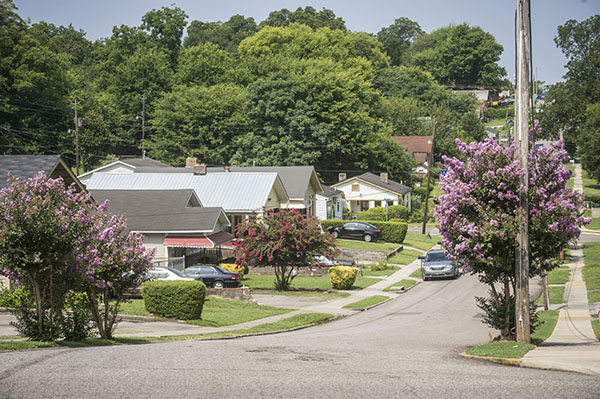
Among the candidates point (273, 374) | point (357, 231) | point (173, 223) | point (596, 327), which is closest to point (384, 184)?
point (357, 231)

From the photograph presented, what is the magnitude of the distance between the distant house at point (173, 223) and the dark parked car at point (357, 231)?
49.9 feet

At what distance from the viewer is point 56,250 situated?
1585 cm

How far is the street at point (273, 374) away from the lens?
10375 mm

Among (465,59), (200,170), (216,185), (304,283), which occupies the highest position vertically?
(465,59)

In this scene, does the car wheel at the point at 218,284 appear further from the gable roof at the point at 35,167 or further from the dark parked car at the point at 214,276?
the gable roof at the point at 35,167

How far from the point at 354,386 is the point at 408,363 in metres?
3.01

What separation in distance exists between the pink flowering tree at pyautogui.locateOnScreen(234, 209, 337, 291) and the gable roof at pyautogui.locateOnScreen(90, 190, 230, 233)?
427cm

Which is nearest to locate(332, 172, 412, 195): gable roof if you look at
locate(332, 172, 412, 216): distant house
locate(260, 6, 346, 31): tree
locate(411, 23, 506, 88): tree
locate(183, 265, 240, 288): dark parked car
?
locate(332, 172, 412, 216): distant house

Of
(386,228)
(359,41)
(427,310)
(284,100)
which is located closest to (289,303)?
(427,310)

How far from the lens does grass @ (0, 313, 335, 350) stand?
15.3 m

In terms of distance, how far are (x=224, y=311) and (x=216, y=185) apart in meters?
25.2

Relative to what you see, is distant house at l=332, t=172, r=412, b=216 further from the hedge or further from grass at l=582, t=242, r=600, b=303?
grass at l=582, t=242, r=600, b=303

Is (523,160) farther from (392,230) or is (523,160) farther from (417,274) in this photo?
(392,230)

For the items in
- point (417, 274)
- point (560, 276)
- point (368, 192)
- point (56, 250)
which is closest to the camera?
point (56, 250)
